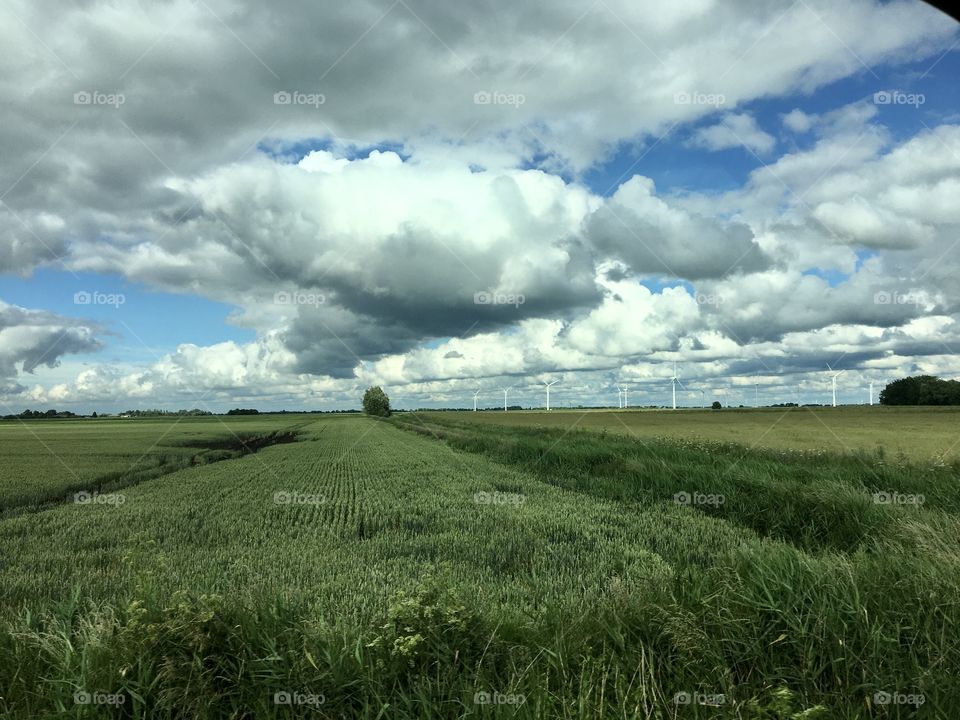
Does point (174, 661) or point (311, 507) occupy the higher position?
point (174, 661)

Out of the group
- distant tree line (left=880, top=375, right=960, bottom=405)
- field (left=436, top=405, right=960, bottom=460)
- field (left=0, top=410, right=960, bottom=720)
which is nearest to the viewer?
field (left=0, top=410, right=960, bottom=720)

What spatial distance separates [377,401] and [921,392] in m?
115

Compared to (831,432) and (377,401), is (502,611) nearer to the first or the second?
(831,432)

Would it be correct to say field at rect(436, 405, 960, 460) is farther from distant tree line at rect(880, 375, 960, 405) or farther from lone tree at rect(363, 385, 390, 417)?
lone tree at rect(363, 385, 390, 417)

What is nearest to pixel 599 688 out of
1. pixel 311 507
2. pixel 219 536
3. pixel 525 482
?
pixel 219 536

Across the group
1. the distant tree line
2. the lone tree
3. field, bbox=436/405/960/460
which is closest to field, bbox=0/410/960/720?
field, bbox=436/405/960/460

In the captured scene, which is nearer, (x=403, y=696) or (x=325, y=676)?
(x=403, y=696)

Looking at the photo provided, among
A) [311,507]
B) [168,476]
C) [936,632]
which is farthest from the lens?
[168,476]

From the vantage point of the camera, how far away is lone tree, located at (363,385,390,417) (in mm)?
152762

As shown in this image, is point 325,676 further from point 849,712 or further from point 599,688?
point 849,712

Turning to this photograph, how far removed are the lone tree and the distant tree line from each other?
356 ft

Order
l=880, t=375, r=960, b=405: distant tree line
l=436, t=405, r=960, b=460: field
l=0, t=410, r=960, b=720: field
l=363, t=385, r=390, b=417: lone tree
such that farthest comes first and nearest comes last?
l=363, t=385, r=390, b=417: lone tree, l=880, t=375, r=960, b=405: distant tree line, l=436, t=405, r=960, b=460: field, l=0, t=410, r=960, b=720: field

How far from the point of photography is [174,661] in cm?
470

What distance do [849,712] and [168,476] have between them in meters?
28.9
